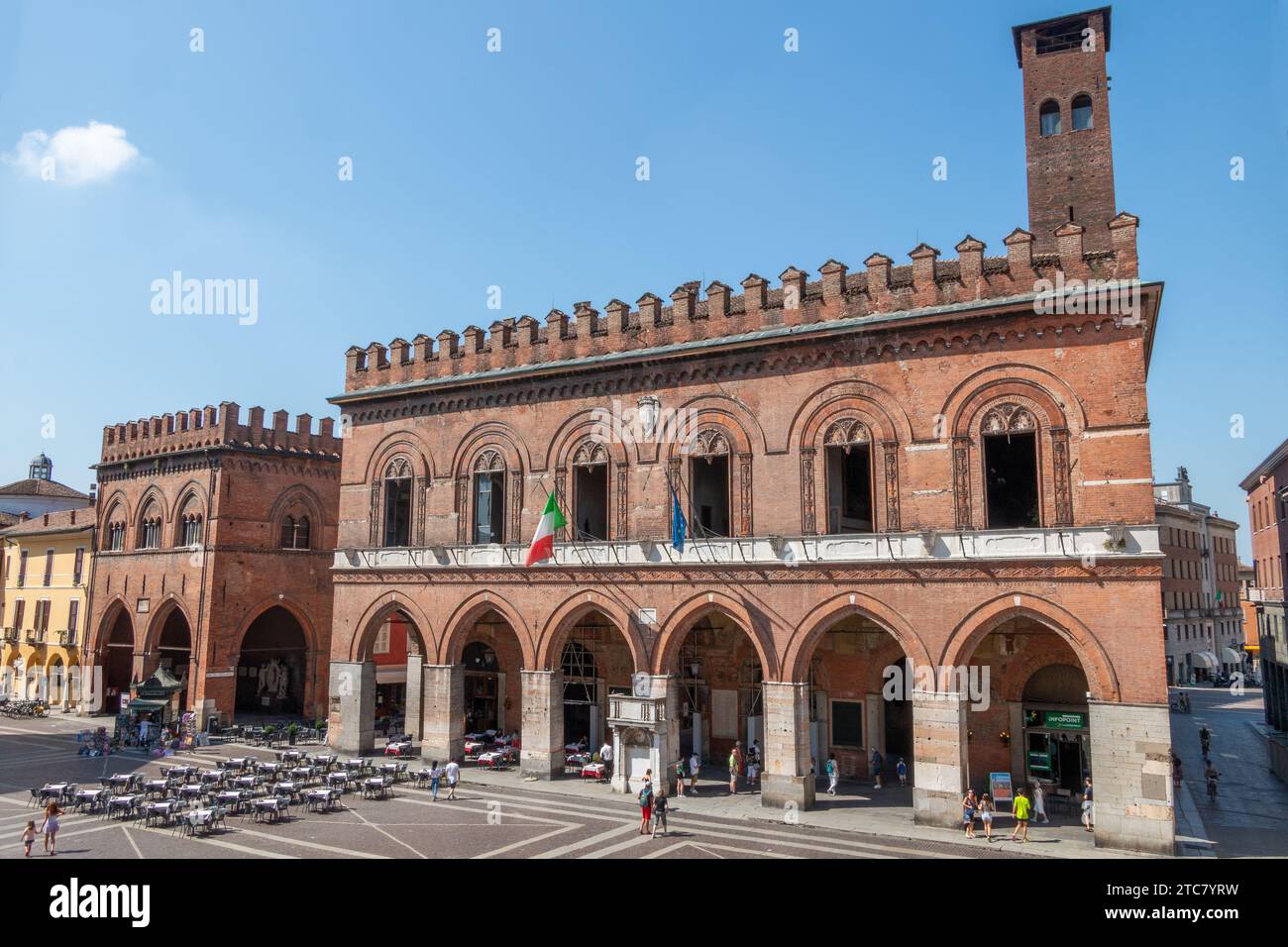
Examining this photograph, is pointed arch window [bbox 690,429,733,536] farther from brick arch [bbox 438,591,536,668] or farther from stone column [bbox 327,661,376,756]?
stone column [bbox 327,661,376,756]

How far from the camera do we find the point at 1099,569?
19938 millimetres

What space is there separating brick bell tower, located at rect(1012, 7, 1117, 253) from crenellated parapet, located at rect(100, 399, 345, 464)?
31.5m

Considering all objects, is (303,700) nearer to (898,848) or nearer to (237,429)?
(237,429)

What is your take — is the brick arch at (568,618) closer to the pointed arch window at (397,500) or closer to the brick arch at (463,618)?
the brick arch at (463,618)

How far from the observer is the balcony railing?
957 inches

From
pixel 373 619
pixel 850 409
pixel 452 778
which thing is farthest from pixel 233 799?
pixel 850 409

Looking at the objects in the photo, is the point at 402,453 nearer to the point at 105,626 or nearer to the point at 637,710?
the point at 637,710

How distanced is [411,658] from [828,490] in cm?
1800

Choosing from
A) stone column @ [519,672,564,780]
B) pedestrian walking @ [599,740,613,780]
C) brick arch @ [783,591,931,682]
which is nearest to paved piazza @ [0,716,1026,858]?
stone column @ [519,672,564,780]

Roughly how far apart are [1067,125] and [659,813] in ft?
74.3

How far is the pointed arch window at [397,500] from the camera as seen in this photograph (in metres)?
31.3

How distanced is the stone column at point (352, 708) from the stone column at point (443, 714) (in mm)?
2712
